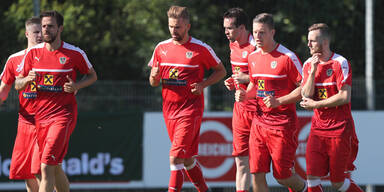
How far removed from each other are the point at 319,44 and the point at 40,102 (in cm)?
332

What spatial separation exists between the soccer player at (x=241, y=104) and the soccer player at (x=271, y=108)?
24.6 inches

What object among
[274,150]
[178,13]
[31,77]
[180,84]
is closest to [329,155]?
[274,150]

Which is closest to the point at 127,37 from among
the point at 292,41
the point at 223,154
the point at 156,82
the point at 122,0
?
the point at 122,0

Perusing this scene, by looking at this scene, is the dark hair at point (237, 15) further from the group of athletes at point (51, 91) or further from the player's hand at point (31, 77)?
the player's hand at point (31, 77)

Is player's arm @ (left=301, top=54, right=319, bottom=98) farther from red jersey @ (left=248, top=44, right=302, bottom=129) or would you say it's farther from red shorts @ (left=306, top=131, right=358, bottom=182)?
red shorts @ (left=306, top=131, right=358, bottom=182)

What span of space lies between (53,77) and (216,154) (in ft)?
15.6

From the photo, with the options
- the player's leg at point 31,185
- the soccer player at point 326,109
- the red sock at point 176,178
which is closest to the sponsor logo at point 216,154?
the red sock at point 176,178

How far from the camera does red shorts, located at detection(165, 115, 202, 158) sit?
8.35m

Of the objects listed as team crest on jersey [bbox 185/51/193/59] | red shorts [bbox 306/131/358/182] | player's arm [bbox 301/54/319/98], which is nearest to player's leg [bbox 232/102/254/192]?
team crest on jersey [bbox 185/51/193/59]

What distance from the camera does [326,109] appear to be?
7.79 meters

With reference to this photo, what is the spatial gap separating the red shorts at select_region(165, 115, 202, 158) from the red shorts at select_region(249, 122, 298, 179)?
86 cm

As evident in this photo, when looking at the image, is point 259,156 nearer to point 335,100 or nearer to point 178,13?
point 335,100

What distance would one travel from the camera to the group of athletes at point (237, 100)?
7.73 m

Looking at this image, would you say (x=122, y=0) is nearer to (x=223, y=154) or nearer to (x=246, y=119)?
(x=223, y=154)
